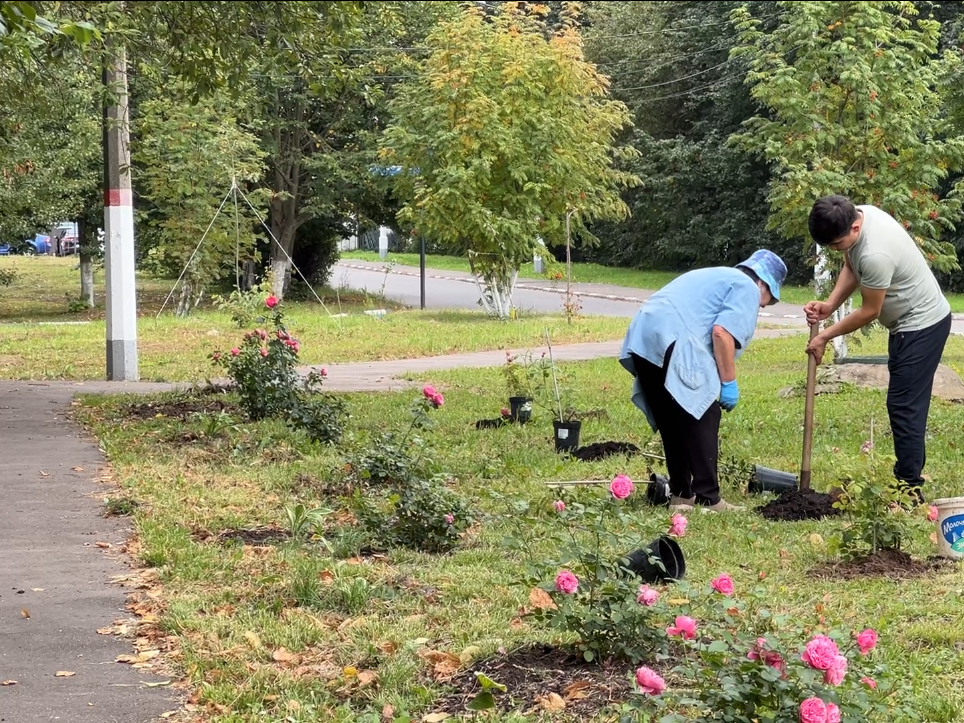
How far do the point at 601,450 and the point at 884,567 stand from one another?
11.0 feet

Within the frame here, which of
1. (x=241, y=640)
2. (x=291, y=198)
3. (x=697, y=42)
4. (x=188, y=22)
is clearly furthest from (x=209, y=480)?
(x=697, y=42)

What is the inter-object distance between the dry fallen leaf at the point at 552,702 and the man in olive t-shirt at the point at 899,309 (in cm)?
311

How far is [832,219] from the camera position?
6113 millimetres

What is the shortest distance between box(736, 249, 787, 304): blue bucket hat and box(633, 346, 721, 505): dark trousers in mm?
670

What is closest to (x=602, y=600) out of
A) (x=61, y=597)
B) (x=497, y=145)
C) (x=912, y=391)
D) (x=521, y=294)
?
(x=61, y=597)

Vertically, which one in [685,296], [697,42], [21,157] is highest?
[697,42]

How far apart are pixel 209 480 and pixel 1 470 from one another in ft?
5.51

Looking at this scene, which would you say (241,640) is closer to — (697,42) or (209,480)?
(209,480)

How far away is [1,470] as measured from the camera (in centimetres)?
833

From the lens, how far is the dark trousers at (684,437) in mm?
6562

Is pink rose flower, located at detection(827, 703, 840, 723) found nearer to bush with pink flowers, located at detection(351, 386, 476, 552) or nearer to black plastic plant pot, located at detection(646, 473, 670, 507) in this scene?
bush with pink flowers, located at detection(351, 386, 476, 552)

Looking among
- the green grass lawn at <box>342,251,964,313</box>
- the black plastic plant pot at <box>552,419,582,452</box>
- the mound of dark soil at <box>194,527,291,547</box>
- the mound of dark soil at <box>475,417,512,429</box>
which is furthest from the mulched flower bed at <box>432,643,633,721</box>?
the green grass lawn at <box>342,251,964,313</box>

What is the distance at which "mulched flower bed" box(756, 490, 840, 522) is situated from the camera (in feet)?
21.3

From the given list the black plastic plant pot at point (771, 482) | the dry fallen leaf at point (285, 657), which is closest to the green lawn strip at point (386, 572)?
the dry fallen leaf at point (285, 657)
